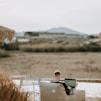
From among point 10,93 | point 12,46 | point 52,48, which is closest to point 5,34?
point 10,93

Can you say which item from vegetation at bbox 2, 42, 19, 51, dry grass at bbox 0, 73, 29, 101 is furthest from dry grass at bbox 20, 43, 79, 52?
dry grass at bbox 0, 73, 29, 101

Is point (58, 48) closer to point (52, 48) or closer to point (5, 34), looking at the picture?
point (52, 48)

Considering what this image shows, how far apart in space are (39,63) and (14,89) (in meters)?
22.3

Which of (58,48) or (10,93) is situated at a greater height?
(10,93)

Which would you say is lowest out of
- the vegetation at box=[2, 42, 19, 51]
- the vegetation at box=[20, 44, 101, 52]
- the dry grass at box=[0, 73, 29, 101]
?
the vegetation at box=[20, 44, 101, 52]

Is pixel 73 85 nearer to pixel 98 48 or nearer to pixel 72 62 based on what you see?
pixel 72 62

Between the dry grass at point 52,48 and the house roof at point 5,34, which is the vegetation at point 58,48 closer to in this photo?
the dry grass at point 52,48

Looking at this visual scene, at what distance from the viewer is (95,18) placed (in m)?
20.5

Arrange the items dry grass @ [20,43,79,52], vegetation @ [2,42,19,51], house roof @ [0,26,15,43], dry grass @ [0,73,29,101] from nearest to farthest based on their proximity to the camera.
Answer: dry grass @ [0,73,29,101]
house roof @ [0,26,15,43]
vegetation @ [2,42,19,51]
dry grass @ [20,43,79,52]

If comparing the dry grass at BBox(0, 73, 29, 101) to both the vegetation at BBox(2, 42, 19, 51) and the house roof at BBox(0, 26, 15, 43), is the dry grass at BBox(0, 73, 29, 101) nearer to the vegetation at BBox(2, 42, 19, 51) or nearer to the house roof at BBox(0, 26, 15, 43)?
the house roof at BBox(0, 26, 15, 43)

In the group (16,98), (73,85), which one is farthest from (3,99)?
(73,85)

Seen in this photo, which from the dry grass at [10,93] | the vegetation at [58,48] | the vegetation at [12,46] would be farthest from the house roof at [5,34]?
the vegetation at [58,48]

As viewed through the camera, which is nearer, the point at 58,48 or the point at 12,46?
the point at 58,48

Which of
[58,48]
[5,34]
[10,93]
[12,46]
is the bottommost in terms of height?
[58,48]
